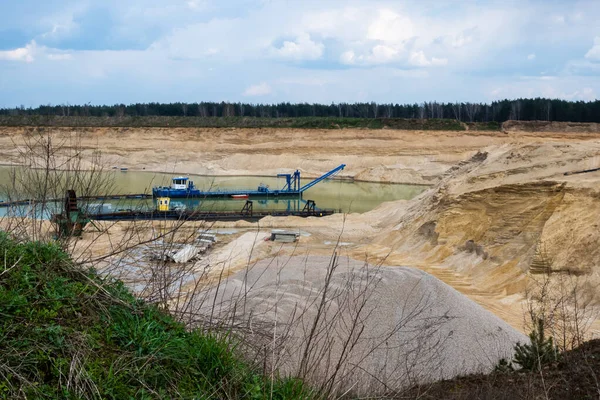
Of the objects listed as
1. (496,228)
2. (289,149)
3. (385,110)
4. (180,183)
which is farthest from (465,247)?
(385,110)

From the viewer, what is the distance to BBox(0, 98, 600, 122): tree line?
79.6 m

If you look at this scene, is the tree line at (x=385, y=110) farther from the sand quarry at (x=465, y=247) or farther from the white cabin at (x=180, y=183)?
the sand quarry at (x=465, y=247)

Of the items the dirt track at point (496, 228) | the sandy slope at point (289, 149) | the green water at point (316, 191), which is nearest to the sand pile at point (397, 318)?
the dirt track at point (496, 228)

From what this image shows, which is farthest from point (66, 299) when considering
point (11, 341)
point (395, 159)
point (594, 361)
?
point (395, 159)

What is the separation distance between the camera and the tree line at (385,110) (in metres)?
79.6

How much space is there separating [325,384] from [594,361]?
5180mm

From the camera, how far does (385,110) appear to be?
102 metres

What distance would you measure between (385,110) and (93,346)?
10055cm

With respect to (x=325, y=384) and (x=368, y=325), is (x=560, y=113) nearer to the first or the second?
(x=368, y=325)

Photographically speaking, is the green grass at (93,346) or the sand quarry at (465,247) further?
the sand quarry at (465,247)

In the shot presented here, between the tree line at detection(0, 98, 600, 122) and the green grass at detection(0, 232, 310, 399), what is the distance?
70.7m

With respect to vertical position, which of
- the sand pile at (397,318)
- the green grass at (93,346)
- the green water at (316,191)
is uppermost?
the green grass at (93,346)

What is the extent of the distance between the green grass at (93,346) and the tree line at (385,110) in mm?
70677

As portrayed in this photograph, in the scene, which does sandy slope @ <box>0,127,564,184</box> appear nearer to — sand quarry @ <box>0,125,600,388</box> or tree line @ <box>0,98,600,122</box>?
tree line @ <box>0,98,600,122</box>
